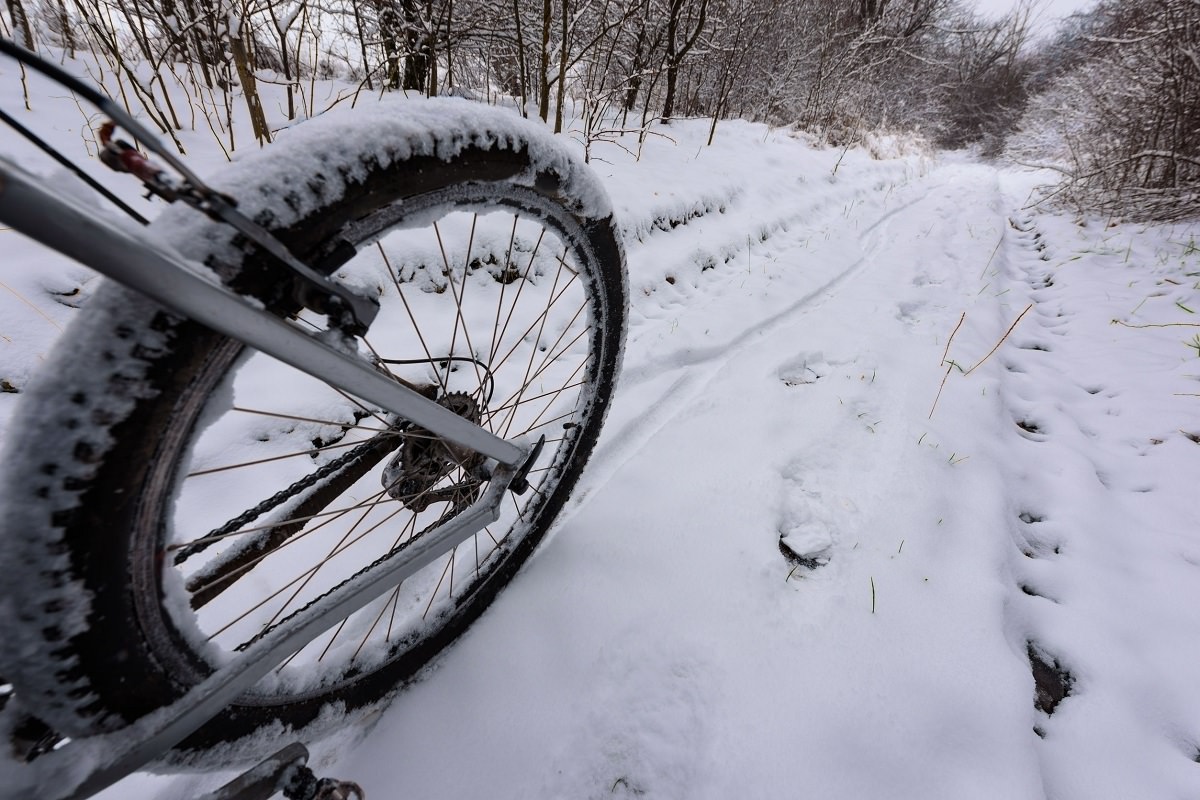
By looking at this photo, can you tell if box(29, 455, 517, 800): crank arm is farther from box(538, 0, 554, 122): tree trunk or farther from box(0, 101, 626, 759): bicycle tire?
box(538, 0, 554, 122): tree trunk

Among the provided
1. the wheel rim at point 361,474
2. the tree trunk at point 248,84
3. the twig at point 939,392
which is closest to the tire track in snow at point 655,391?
the wheel rim at point 361,474

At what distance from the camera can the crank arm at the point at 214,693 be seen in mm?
525

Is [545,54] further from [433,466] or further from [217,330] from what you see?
[217,330]

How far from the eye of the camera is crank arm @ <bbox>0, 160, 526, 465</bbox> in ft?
1.25

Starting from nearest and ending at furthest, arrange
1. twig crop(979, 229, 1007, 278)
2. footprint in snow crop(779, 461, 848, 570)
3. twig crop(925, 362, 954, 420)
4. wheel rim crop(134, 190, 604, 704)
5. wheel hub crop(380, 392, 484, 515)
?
1. wheel rim crop(134, 190, 604, 704)
2. wheel hub crop(380, 392, 484, 515)
3. footprint in snow crop(779, 461, 848, 570)
4. twig crop(925, 362, 954, 420)
5. twig crop(979, 229, 1007, 278)

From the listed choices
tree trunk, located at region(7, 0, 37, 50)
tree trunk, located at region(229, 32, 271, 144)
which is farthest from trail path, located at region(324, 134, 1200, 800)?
tree trunk, located at region(7, 0, 37, 50)

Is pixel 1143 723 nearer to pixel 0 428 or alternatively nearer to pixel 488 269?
pixel 488 269

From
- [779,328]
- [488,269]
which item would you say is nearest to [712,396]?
[779,328]

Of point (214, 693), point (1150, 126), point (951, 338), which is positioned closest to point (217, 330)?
point (214, 693)

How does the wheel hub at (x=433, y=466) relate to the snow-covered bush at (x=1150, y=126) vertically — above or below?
below

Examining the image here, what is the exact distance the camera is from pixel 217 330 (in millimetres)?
496

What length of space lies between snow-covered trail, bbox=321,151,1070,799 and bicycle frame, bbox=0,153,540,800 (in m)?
0.42

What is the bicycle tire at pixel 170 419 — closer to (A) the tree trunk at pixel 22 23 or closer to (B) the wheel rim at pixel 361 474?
(B) the wheel rim at pixel 361 474

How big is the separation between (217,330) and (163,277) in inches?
2.6
